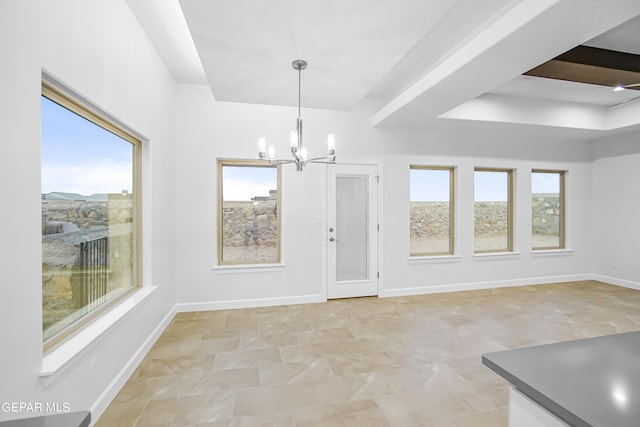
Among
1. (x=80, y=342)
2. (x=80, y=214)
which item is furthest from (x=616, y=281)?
(x=80, y=214)

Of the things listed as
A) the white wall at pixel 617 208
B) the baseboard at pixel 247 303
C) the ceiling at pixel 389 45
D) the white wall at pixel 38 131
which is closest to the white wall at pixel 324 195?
the baseboard at pixel 247 303

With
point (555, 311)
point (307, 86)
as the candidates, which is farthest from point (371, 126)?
point (555, 311)

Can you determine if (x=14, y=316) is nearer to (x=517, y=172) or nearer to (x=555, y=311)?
(x=555, y=311)

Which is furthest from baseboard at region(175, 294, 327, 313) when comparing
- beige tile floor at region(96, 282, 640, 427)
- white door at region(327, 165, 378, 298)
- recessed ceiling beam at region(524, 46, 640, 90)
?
recessed ceiling beam at region(524, 46, 640, 90)

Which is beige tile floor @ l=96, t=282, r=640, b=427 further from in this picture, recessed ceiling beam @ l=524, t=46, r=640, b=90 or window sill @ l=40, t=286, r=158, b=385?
recessed ceiling beam @ l=524, t=46, r=640, b=90

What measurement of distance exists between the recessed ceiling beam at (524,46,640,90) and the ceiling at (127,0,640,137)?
9 cm

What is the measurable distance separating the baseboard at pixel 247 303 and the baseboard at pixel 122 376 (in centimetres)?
59

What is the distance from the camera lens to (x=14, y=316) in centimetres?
129

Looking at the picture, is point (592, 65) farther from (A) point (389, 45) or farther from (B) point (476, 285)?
(B) point (476, 285)

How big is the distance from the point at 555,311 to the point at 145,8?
576cm

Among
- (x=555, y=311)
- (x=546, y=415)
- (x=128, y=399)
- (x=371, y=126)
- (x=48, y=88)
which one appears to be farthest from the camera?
(x=371, y=126)

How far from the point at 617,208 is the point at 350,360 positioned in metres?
5.85

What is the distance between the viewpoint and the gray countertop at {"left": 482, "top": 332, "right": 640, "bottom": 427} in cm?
65

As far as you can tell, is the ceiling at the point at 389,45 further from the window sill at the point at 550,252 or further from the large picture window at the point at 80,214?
the window sill at the point at 550,252
